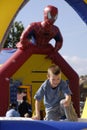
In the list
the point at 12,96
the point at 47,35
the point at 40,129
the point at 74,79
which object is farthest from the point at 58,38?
the point at 40,129

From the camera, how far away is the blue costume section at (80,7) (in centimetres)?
653

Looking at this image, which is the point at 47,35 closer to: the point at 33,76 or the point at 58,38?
the point at 58,38

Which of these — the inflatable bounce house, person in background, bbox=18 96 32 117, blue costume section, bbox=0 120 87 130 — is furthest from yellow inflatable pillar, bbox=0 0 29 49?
blue costume section, bbox=0 120 87 130

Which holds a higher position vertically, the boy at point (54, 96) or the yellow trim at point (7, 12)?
the yellow trim at point (7, 12)

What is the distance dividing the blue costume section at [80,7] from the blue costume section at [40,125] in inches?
150

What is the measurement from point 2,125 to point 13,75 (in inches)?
194

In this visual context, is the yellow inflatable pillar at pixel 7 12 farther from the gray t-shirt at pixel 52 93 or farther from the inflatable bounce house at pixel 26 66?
the gray t-shirt at pixel 52 93

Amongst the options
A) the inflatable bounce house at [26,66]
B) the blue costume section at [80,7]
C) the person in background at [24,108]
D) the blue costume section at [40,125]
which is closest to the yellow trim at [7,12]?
the inflatable bounce house at [26,66]

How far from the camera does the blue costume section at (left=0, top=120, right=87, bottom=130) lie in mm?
2865

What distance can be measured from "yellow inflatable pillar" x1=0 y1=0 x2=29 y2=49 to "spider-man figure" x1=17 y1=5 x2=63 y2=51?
3.55 feet

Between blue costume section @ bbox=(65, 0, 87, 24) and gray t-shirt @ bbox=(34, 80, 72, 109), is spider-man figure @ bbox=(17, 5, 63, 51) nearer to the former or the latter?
blue costume section @ bbox=(65, 0, 87, 24)

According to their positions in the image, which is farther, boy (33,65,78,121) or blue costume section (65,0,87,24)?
blue costume section (65,0,87,24)

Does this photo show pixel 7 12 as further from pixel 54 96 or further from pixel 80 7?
pixel 54 96

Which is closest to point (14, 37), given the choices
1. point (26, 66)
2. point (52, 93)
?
point (26, 66)
